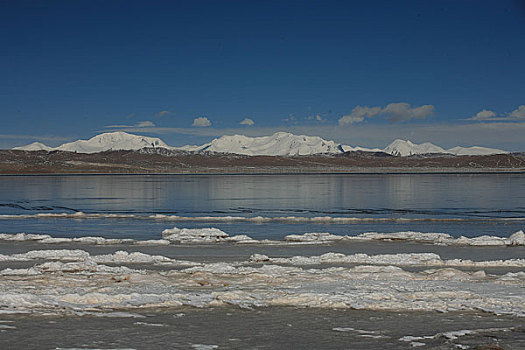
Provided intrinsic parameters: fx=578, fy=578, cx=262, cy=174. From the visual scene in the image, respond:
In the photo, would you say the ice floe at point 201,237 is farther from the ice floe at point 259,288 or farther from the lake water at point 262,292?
the ice floe at point 259,288

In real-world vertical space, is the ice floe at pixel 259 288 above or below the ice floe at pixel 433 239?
above

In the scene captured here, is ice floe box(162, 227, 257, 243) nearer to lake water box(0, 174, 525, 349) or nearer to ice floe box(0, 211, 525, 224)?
lake water box(0, 174, 525, 349)

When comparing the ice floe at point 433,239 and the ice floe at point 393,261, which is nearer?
the ice floe at point 393,261

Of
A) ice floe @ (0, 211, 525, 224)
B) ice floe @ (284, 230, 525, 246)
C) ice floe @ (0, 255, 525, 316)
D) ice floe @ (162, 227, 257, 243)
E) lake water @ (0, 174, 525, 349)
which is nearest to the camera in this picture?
lake water @ (0, 174, 525, 349)

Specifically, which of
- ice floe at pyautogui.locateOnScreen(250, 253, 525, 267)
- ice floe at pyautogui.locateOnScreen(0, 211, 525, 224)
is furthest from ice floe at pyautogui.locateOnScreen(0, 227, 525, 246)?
ice floe at pyautogui.locateOnScreen(0, 211, 525, 224)

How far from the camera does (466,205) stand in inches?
1732

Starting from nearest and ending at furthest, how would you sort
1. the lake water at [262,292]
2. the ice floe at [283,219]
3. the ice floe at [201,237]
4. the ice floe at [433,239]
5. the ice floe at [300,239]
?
the lake water at [262,292] < the ice floe at [433,239] < the ice floe at [300,239] < the ice floe at [201,237] < the ice floe at [283,219]

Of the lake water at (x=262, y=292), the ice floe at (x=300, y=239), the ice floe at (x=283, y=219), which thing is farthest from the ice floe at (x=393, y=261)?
the ice floe at (x=283, y=219)

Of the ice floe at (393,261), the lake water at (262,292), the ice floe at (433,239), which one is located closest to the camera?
the lake water at (262,292)

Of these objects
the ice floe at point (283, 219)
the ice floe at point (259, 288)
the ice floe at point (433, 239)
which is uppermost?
the ice floe at point (259, 288)

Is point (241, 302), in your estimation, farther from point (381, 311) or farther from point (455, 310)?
point (455, 310)

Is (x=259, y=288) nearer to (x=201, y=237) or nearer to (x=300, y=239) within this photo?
(x=300, y=239)

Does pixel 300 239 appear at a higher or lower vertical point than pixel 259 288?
lower

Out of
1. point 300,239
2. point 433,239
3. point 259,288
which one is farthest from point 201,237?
point 259,288
